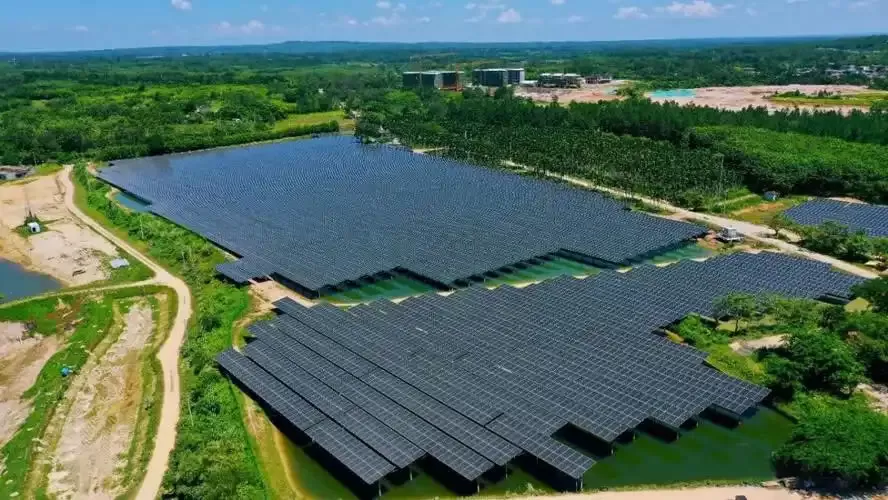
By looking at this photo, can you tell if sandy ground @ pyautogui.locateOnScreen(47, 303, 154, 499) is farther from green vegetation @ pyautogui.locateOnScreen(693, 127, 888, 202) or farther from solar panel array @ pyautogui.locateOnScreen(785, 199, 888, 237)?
green vegetation @ pyautogui.locateOnScreen(693, 127, 888, 202)

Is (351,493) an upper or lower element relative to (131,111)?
lower

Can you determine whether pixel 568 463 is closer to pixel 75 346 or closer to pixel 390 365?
pixel 390 365

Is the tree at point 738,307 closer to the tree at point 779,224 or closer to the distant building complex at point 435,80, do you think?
the tree at point 779,224

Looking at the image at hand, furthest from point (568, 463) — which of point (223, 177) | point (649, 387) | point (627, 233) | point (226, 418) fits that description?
point (223, 177)

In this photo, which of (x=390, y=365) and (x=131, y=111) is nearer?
(x=390, y=365)

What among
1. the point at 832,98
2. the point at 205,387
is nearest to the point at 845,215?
the point at 205,387

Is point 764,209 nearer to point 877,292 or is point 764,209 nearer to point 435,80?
point 877,292

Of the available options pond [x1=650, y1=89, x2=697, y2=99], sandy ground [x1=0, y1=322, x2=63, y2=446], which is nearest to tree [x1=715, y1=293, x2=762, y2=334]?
sandy ground [x1=0, y1=322, x2=63, y2=446]
